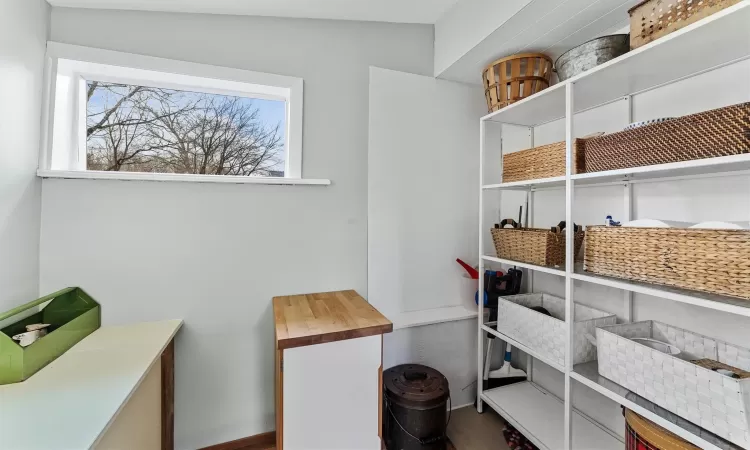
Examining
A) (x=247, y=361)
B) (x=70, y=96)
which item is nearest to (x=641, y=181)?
(x=247, y=361)

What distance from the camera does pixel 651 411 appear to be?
1.07 meters

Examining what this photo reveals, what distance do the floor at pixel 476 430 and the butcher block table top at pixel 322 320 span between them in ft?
3.09

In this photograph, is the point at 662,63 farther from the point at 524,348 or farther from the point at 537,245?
the point at 524,348

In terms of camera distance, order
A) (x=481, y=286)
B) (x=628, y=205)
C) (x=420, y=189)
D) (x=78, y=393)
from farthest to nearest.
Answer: (x=420, y=189) < (x=481, y=286) < (x=628, y=205) < (x=78, y=393)

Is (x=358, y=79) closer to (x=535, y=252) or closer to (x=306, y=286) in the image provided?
(x=306, y=286)

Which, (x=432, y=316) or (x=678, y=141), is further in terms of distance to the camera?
(x=432, y=316)

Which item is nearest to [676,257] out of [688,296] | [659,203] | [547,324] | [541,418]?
[688,296]

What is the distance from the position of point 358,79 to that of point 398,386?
1.72 m

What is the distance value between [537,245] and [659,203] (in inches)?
20.4

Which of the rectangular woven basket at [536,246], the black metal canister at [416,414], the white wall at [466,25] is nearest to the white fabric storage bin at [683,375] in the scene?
the rectangular woven basket at [536,246]

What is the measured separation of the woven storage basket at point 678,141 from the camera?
893 mm

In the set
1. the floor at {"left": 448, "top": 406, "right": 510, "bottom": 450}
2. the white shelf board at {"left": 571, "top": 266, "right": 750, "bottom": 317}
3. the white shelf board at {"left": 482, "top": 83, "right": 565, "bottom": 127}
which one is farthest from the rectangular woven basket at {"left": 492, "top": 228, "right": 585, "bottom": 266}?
the floor at {"left": 448, "top": 406, "right": 510, "bottom": 450}

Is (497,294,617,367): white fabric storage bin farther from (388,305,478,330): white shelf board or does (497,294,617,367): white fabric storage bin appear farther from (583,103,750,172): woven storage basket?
(583,103,750,172): woven storage basket

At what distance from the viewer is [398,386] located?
1.56 m
